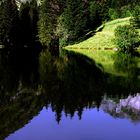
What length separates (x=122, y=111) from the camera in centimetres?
3375

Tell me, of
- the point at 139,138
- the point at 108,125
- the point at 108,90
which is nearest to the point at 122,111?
the point at 108,125

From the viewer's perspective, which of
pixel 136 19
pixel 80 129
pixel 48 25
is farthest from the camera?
pixel 48 25

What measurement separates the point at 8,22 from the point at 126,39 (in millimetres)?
37907

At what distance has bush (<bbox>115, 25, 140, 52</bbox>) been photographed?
113 m

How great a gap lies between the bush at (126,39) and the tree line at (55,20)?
618 inches

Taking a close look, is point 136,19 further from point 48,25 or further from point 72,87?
point 72,87

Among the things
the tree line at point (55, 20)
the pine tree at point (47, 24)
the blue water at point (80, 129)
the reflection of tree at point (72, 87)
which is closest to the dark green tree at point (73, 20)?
the tree line at point (55, 20)

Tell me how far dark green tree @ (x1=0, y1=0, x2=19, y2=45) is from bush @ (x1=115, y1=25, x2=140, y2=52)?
3451cm

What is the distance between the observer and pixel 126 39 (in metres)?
114

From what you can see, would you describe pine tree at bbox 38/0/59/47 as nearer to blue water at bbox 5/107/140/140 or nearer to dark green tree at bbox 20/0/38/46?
dark green tree at bbox 20/0/38/46

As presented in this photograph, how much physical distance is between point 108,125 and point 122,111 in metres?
4.61

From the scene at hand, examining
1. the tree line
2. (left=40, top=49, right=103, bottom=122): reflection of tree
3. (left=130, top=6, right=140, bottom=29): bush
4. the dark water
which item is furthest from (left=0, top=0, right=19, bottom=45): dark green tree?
the dark water

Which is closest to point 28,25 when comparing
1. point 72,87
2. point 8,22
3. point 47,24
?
point 8,22

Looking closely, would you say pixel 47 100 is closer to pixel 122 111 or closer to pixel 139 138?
pixel 122 111
